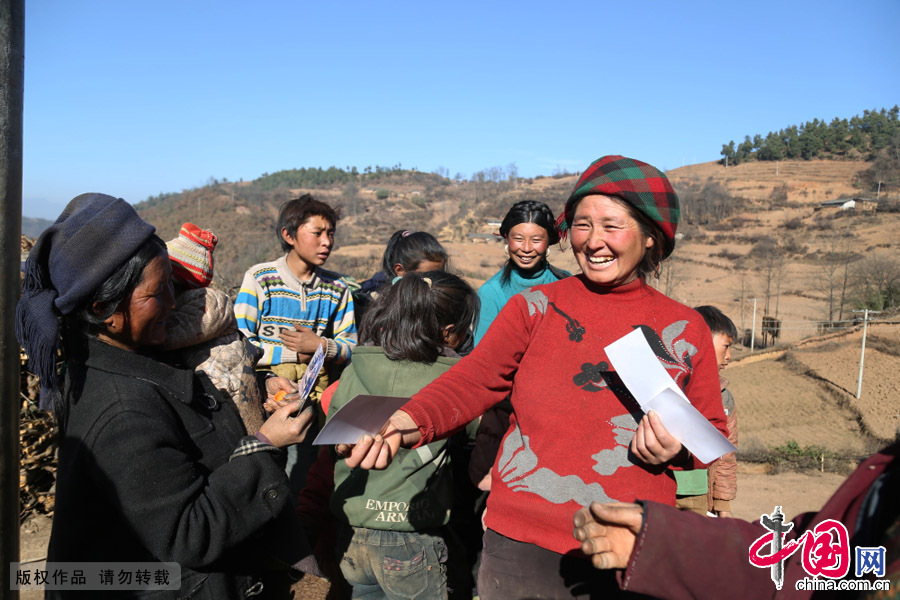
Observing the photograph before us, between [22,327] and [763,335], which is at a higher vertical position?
[22,327]

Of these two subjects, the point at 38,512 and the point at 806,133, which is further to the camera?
the point at 806,133

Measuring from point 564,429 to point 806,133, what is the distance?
283 feet

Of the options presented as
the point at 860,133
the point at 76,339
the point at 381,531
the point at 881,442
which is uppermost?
the point at 860,133

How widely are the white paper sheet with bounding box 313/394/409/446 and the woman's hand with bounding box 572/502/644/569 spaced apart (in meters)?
0.62

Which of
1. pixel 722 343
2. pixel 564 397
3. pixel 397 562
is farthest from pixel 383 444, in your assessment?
pixel 722 343

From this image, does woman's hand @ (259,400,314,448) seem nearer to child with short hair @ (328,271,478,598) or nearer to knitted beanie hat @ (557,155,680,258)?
child with short hair @ (328,271,478,598)

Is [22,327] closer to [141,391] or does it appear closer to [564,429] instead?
[141,391]

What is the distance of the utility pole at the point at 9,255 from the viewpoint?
1755 mm

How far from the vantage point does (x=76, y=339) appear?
177cm

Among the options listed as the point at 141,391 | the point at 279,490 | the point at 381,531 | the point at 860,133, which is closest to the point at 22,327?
the point at 141,391

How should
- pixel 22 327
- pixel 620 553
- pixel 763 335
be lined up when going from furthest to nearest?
1. pixel 763 335
2. pixel 22 327
3. pixel 620 553

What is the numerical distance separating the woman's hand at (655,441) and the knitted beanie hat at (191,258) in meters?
1.66

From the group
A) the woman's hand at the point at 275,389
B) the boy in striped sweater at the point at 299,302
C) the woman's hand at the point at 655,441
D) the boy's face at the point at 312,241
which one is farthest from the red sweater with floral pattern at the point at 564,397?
the boy's face at the point at 312,241

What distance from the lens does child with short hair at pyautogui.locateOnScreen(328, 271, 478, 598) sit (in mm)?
2361
